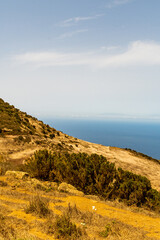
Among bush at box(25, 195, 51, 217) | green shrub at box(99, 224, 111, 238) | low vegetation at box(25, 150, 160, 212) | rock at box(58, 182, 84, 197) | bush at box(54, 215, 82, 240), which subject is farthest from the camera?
rock at box(58, 182, 84, 197)

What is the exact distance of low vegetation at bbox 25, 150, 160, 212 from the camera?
343 inches

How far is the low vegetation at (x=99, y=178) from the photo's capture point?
872cm

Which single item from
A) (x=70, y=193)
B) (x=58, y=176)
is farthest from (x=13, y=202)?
(x=58, y=176)

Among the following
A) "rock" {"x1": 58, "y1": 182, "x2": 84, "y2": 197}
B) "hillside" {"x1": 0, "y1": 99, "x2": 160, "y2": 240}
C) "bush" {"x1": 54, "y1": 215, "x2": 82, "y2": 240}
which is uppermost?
"bush" {"x1": 54, "y1": 215, "x2": 82, "y2": 240}

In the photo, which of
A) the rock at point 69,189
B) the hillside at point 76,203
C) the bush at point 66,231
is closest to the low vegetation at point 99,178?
the hillside at point 76,203

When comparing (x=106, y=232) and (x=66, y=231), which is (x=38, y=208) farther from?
(x=106, y=232)

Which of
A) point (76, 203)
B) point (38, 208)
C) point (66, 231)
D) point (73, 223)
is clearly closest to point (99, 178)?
point (76, 203)

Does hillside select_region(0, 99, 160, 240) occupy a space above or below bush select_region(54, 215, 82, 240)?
below

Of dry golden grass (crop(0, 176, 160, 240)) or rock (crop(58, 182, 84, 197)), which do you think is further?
rock (crop(58, 182, 84, 197))

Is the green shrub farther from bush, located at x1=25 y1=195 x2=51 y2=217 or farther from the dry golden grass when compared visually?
bush, located at x1=25 y1=195 x2=51 y2=217

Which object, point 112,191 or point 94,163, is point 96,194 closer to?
point 112,191

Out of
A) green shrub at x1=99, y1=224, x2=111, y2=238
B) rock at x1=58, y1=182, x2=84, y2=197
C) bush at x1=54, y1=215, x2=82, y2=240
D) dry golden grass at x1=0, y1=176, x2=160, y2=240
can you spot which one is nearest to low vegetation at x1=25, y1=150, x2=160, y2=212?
rock at x1=58, y1=182, x2=84, y2=197

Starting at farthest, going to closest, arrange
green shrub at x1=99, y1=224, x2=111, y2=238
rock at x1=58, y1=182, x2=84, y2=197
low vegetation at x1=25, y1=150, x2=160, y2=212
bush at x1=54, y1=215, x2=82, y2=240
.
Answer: rock at x1=58, y1=182, x2=84, y2=197 → low vegetation at x1=25, y1=150, x2=160, y2=212 → green shrub at x1=99, y1=224, x2=111, y2=238 → bush at x1=54, y1=215, x2=82, y2=240

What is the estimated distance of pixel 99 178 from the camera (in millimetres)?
9562
